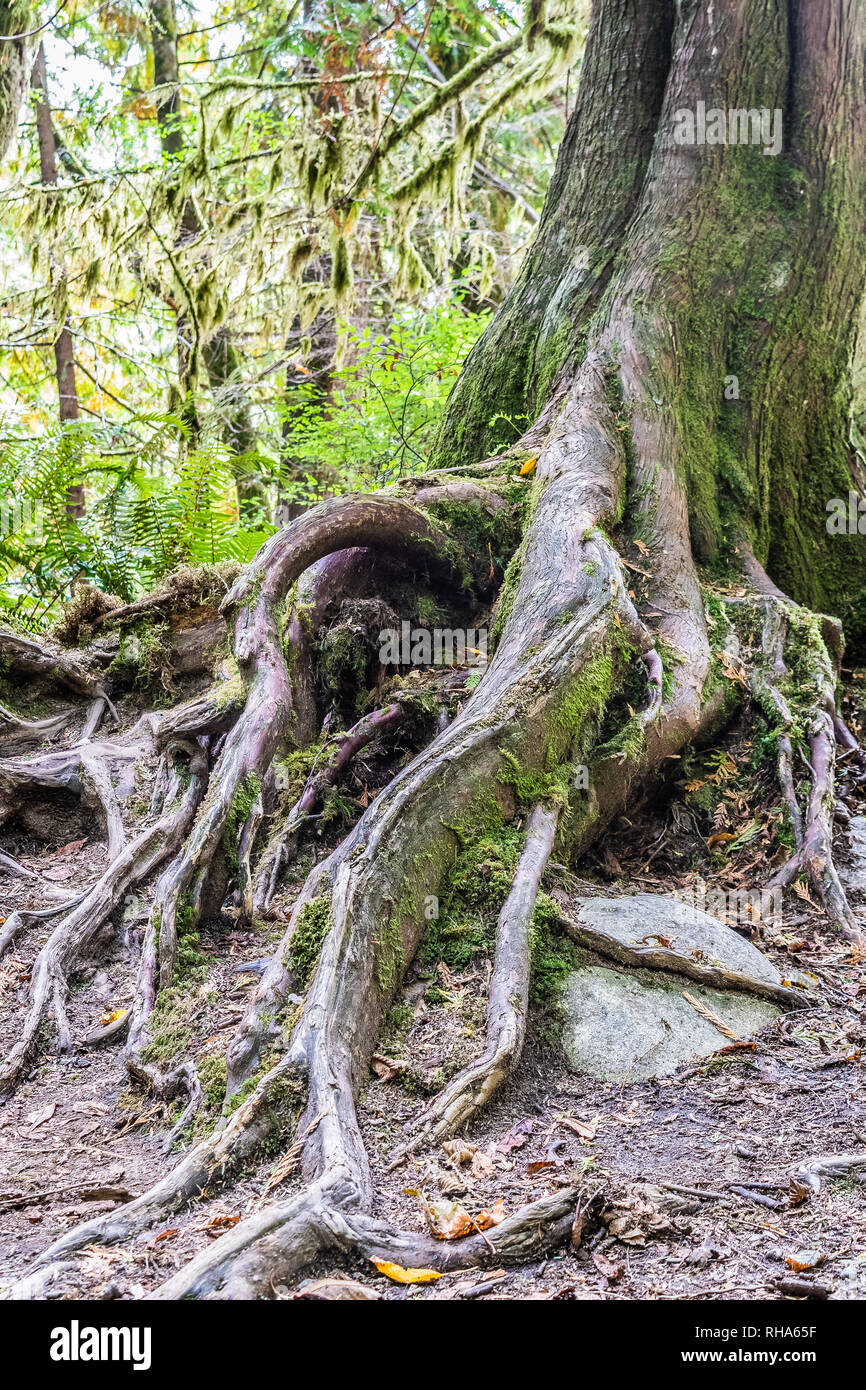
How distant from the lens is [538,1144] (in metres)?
2.70

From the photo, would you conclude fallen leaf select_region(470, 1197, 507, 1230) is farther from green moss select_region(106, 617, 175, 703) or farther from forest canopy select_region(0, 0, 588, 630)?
forest canopy select_region(0, 0, 588, 630)

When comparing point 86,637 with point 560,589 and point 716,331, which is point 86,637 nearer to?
point 560,589

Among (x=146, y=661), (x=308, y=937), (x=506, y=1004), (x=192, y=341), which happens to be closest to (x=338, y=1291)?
(x=506, y=1004)

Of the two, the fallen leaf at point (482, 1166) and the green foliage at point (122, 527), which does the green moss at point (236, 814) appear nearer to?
the fallen leaf at point (482, 1166)

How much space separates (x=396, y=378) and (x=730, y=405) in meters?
4.31

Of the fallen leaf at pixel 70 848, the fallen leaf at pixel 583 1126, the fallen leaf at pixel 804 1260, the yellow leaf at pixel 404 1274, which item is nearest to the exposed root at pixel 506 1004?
the fallen leaf at pixel 583 1126

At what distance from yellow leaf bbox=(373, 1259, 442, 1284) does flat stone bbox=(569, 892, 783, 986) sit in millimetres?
1593

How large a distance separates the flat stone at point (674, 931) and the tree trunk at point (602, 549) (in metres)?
0.33

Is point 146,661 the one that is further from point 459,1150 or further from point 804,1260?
point 804,1260

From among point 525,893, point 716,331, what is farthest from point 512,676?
point 716,331

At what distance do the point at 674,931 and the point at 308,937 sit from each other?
149cm

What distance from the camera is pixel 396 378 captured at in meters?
9.57

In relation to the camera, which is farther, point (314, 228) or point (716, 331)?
point (314, 228)

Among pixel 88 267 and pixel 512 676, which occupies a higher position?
pixel 88 267
